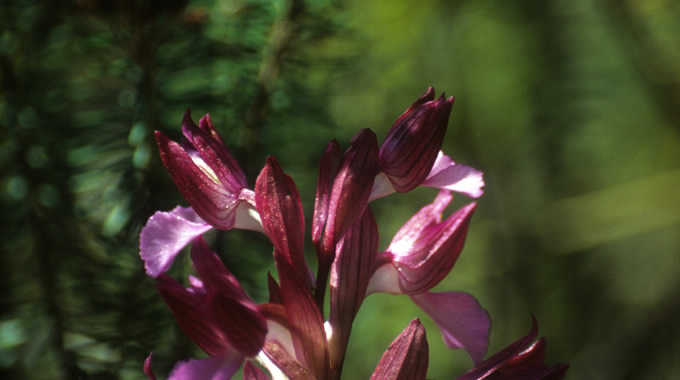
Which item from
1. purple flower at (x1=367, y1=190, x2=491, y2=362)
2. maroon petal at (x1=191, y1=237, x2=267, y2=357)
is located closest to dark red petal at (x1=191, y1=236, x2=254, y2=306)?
maroon petal at (x1=191, y1=237, x2=267, y2=357)

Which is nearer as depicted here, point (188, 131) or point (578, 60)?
point (188, 131)

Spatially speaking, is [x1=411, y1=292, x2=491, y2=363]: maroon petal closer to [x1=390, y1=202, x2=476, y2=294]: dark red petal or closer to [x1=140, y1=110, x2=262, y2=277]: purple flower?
[x1=390, y1=202, x2=476, y2=294]: dark red petal

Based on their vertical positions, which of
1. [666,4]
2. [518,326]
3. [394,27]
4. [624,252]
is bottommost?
[518,326]

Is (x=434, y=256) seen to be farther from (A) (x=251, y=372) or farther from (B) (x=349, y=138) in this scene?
(B) (x=349, y=138)

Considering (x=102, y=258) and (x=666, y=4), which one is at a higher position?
(x=666, y=4)

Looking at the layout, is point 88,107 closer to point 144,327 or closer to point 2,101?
point 2,101

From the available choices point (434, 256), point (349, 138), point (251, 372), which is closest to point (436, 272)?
point (434, 256)

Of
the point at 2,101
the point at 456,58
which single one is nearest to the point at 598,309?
the point at 456,58
